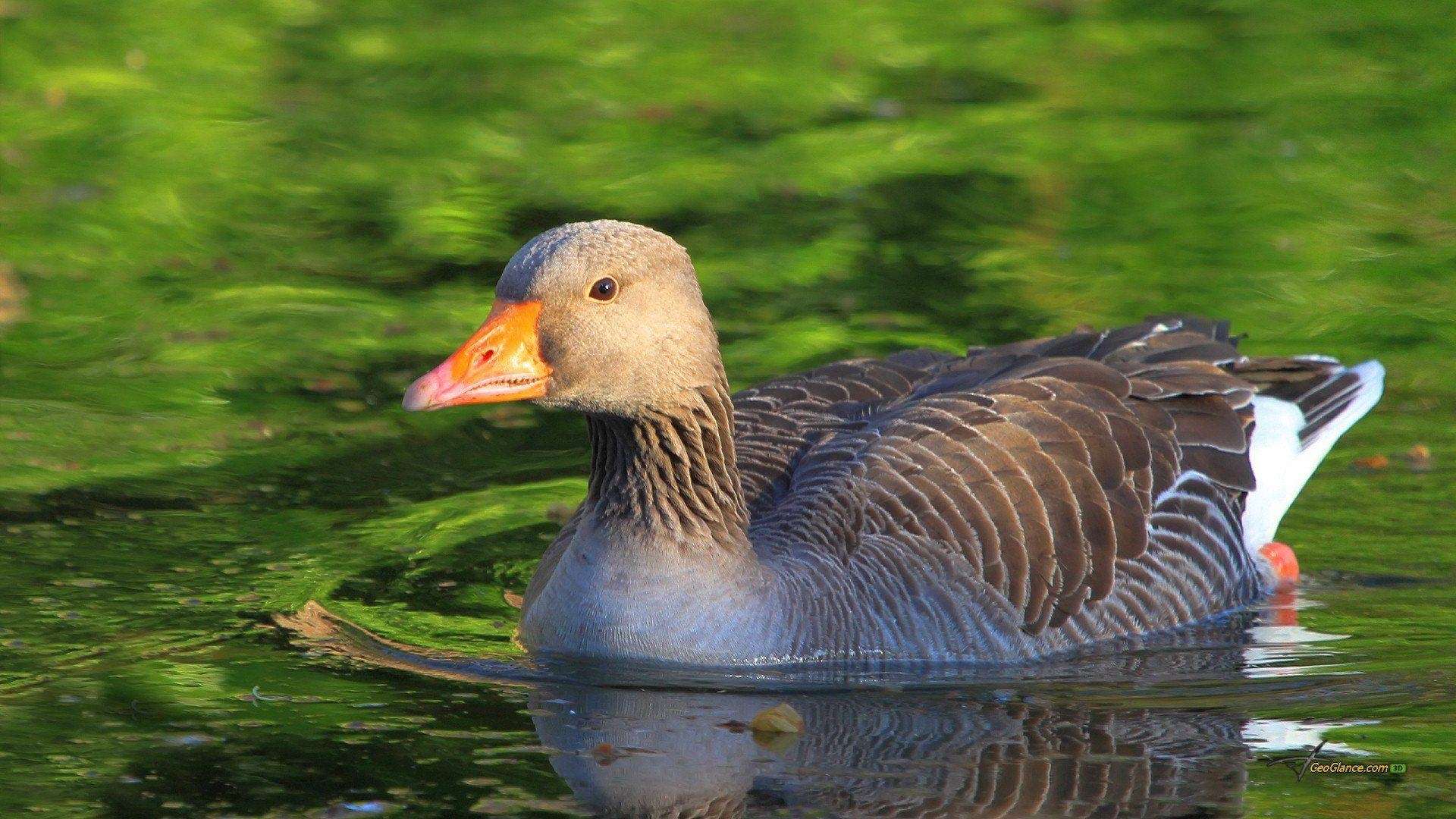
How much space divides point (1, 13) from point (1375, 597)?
49.1 feet

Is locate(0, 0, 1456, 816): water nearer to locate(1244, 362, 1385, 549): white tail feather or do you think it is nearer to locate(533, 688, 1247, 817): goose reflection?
locate(533, 688, 1247, 817): goose reflection

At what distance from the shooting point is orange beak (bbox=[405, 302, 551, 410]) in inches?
285

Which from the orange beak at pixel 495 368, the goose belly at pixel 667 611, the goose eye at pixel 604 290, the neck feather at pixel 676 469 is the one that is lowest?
the goose belly at pixel 667 611

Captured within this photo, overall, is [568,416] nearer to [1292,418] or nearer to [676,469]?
[676,469]

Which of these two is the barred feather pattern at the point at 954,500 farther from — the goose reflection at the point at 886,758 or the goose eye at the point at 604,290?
the goose eye at the point at 604,290

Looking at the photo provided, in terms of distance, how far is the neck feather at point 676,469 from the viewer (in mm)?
7906

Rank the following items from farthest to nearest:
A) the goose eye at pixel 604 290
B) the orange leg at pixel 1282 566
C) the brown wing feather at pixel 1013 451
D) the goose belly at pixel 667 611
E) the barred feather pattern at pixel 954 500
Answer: the orange leg at pixel 1282 566 < the brown wing feather at pixel 1013 451 < the barred feather pattern at pixel 954 500 < the goose belly at pixel 667 611 < the goose eye at pixel 604 290

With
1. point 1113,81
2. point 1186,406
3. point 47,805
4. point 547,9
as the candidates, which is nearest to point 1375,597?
point 1186,406

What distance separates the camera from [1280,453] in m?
9.90

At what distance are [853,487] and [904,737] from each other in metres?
1.32

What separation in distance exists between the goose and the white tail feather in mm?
122

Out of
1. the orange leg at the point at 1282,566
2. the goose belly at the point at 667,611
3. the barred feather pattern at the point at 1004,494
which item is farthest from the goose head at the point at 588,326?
the orange leg at the point at 1282,566

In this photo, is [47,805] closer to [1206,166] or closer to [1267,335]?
[1267,335]

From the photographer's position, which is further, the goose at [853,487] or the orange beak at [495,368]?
the goose at [853,487]
